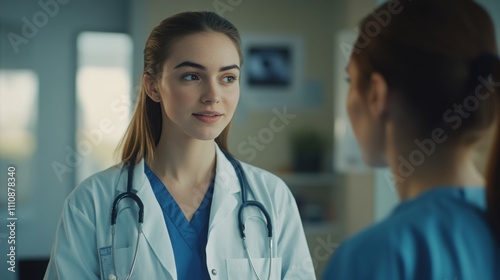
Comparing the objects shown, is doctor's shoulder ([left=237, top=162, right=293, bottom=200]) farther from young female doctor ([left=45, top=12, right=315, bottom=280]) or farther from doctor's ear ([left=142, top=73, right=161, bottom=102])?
doctor's ear ([left=142, top=73, right=161, bottom=102])

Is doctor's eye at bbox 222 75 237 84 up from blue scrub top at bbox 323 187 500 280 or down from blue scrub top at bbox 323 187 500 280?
up

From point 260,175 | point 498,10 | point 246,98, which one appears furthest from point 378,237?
point 246,98

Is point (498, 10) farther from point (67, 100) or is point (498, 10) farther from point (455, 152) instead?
point (67, 100)

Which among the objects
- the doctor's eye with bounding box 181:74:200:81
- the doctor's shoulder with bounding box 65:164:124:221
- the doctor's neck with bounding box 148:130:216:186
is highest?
the doctor's eye with bounding box 181:74:200:81

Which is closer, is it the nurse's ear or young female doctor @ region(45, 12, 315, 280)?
the nurse's ear

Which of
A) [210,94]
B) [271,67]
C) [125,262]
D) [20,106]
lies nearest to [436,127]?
[210,94]

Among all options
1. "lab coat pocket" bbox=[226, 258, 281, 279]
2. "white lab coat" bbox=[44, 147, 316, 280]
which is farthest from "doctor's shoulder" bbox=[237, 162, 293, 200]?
"lab coat pocket" bbox=[226, 258, 281, 279]

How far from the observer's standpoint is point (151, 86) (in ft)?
2.63

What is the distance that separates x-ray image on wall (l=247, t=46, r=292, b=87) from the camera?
67.2 inches

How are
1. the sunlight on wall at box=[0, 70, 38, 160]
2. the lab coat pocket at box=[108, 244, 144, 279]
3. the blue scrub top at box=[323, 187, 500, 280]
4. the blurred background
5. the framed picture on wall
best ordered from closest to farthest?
the blue scrub top at box=[323, 187, 500, 280], the lab coat pocket at box=[108, 244, 144, 279], the blurred background, the sunlight on wall at box=[0, 70, 38, 160], the framed picture on wall

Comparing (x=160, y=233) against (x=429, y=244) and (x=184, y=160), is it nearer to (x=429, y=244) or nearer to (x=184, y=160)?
(x=184, y=160)

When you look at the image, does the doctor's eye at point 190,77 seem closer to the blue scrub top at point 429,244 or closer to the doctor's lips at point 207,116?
the doctor's lips at point 207,116

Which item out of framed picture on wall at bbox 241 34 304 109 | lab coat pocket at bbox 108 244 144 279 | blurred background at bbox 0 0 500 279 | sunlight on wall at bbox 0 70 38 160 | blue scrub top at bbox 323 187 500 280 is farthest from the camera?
framed picture on wall at bbox 241 34 304 109

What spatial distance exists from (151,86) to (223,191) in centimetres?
19
